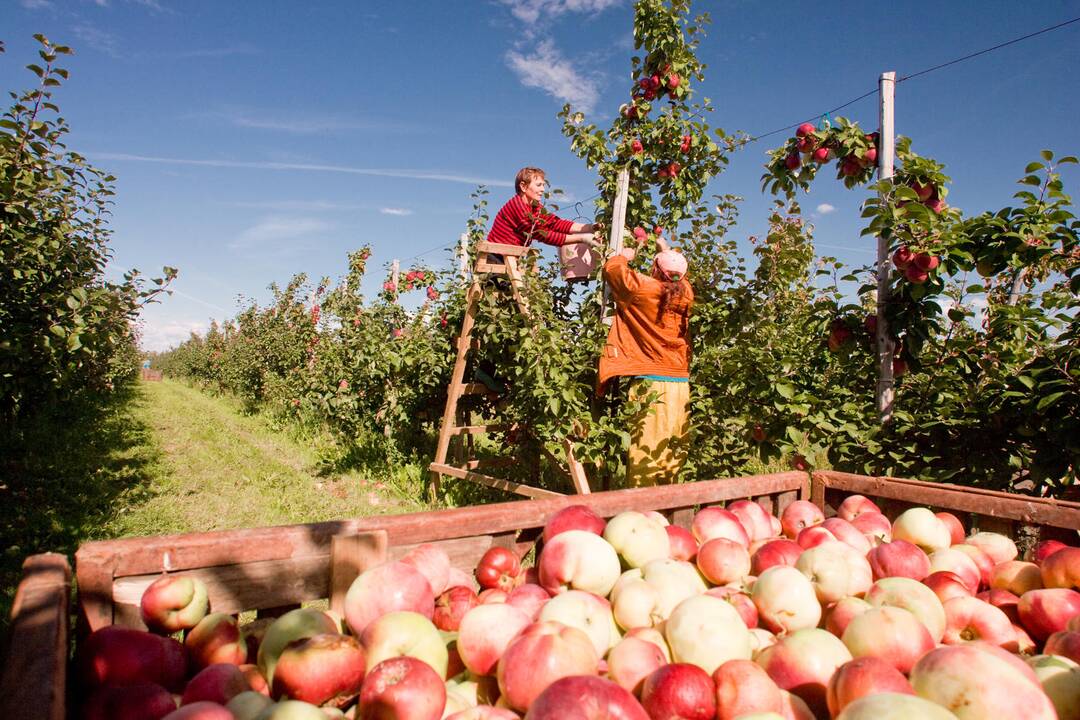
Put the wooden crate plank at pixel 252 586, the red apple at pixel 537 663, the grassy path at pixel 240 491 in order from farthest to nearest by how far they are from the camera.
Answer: the grassy path at pixel 240 491 < the wooden crate plank at pixel 252 586 < the red apple at pixel 537 663

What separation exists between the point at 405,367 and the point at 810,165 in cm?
393

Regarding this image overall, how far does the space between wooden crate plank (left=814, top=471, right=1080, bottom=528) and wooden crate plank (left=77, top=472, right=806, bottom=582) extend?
0.52 metres

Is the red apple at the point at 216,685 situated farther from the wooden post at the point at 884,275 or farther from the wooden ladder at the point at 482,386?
the wooden post at the point at 884,275

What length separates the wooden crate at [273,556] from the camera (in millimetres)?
888

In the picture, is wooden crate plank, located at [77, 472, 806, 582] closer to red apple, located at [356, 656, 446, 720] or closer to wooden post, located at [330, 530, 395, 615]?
wooden post, located at [330, 530, 395, 615]

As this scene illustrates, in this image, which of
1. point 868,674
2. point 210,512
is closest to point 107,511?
point 210,512

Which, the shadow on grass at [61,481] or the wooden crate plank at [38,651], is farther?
the shadow on grass at [61,481]

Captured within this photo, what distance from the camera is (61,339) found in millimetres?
5004

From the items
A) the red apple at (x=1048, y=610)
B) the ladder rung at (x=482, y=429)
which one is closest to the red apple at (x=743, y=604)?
the red apple at (x=1048, y=610)

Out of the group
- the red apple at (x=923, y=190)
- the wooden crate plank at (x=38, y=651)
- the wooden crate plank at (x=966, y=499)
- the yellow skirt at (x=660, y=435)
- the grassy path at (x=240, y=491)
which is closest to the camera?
the wooden crate plank at (x=38, y=651)

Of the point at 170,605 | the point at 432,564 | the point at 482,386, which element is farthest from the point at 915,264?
the point at 170,605

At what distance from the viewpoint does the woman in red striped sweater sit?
14.3 feet

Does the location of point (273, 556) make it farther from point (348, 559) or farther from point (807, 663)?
point (807, 663)

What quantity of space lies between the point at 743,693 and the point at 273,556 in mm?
1027
